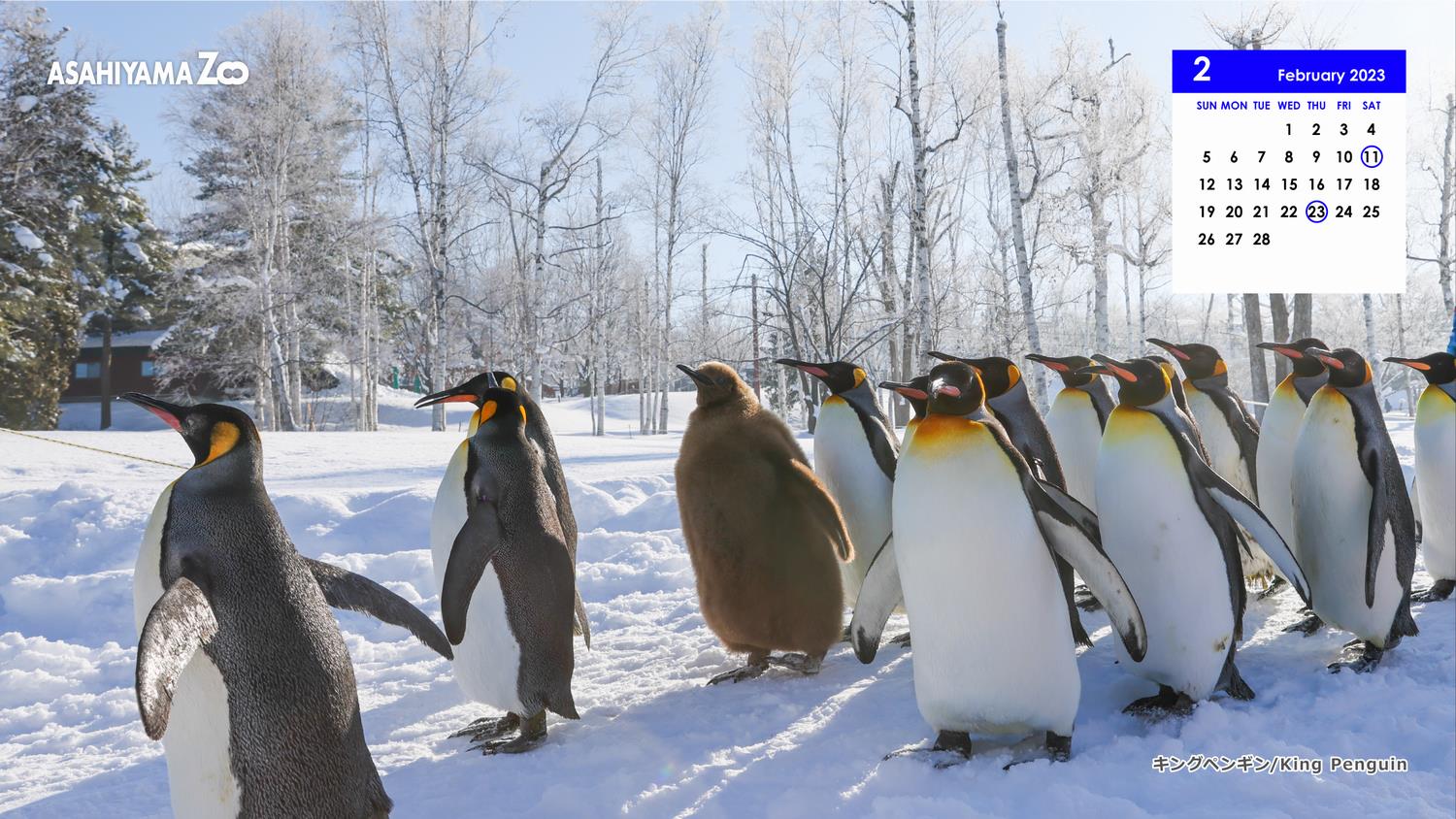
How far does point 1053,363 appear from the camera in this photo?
3.81 meters

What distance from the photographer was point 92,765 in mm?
2846

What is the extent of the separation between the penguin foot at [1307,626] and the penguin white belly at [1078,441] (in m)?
0.95

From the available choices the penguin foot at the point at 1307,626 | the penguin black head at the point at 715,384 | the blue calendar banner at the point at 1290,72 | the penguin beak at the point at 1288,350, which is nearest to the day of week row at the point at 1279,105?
the blue calendar banner at the point at 1290,72

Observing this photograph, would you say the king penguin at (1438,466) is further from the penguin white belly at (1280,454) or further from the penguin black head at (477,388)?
the penguin black head at (477,388)

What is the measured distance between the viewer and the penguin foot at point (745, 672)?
11.4 feet

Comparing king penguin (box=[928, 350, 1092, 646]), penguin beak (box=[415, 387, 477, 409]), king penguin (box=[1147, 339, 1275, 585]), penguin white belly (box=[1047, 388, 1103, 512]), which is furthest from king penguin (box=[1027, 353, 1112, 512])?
penguin beak (box=[415, 387, 477, 409])

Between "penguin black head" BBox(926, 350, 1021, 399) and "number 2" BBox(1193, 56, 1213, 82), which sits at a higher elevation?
"number 2" BBox(1193, 56, 1213, 82)

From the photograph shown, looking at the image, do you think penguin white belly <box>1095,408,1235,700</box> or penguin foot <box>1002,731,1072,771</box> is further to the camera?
penguin white belly <box>1095,408,1235,700</box>

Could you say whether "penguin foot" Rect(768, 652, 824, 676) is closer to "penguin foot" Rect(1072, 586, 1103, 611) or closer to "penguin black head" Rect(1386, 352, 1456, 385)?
"penguin foot" Rect(1072, 586, 1103, 611)

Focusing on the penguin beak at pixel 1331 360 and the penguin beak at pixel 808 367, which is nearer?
the penguin beak at pixel 1331 360

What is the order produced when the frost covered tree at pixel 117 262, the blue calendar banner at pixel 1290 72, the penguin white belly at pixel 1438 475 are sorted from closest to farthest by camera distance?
the penguin white belly at pixel 1438 475 → the blue calendar banner at pixel 1290 72 → the frost covered tree at pixel 117 262

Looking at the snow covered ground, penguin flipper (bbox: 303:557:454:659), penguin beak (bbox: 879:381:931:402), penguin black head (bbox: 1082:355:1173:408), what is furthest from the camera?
penguin black head (bbox: 1082:355:1173:408)

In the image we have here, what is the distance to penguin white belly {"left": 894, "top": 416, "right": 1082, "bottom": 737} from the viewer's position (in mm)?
2486

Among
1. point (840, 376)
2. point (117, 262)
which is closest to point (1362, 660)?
point (840, 376)
